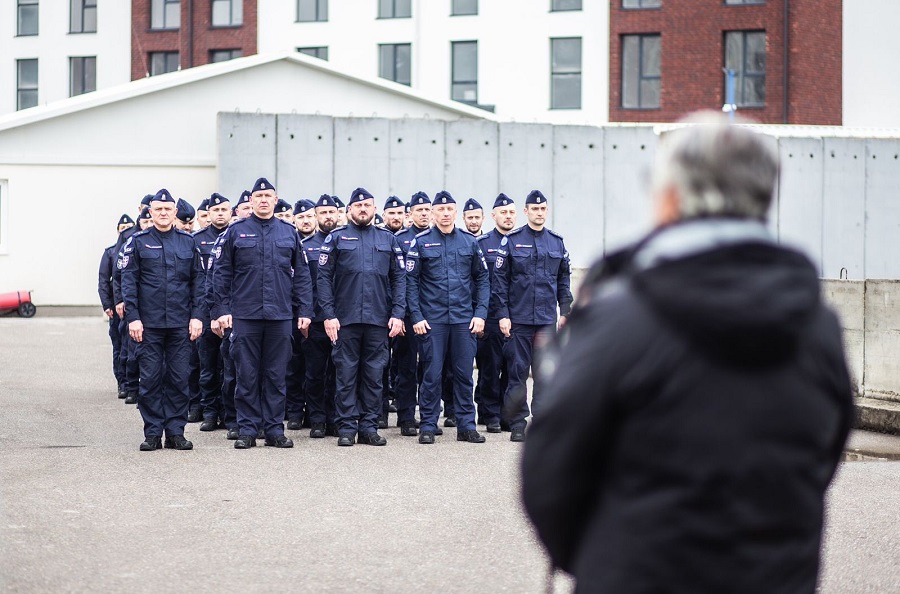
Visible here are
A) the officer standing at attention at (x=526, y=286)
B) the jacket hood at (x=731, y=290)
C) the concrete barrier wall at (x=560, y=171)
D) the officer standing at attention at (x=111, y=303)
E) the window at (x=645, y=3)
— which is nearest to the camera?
the jacket hood at (x=731, y=290)

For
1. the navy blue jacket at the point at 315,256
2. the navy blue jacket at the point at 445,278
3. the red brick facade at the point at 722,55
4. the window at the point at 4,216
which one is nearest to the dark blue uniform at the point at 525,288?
the navy blue jacket at the point at 445,278

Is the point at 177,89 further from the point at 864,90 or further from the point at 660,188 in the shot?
the point at 660,188

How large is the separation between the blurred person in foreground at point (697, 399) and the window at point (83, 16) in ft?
168

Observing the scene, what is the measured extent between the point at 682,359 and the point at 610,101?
137ft

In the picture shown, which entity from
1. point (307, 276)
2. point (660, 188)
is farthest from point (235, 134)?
point (660, 188)

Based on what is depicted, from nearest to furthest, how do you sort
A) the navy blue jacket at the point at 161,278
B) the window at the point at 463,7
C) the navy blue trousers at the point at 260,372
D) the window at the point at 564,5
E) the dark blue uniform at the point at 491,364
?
the navy blue jacket at the point at 161,278 < the navy blue trousers at the point at 260,372 < the dark blue uniform at the point at 491,364 < the window at the point at 564,5 < the window at the point at 463,7

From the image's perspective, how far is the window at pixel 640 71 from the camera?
1687 inches

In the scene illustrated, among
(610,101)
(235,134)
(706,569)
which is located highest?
(610,101)

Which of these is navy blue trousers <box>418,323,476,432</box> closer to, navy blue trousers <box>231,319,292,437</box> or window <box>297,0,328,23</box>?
navy blue trousers <box>231,319,292,437</box>

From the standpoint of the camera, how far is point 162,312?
1191cm

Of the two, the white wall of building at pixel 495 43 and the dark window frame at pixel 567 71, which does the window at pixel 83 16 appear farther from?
the dark window frame at pixel 567 71

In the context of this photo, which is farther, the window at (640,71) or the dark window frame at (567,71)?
the dark window frame at (567,71)

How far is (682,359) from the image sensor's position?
269cm

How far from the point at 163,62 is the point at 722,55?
2103 cm
